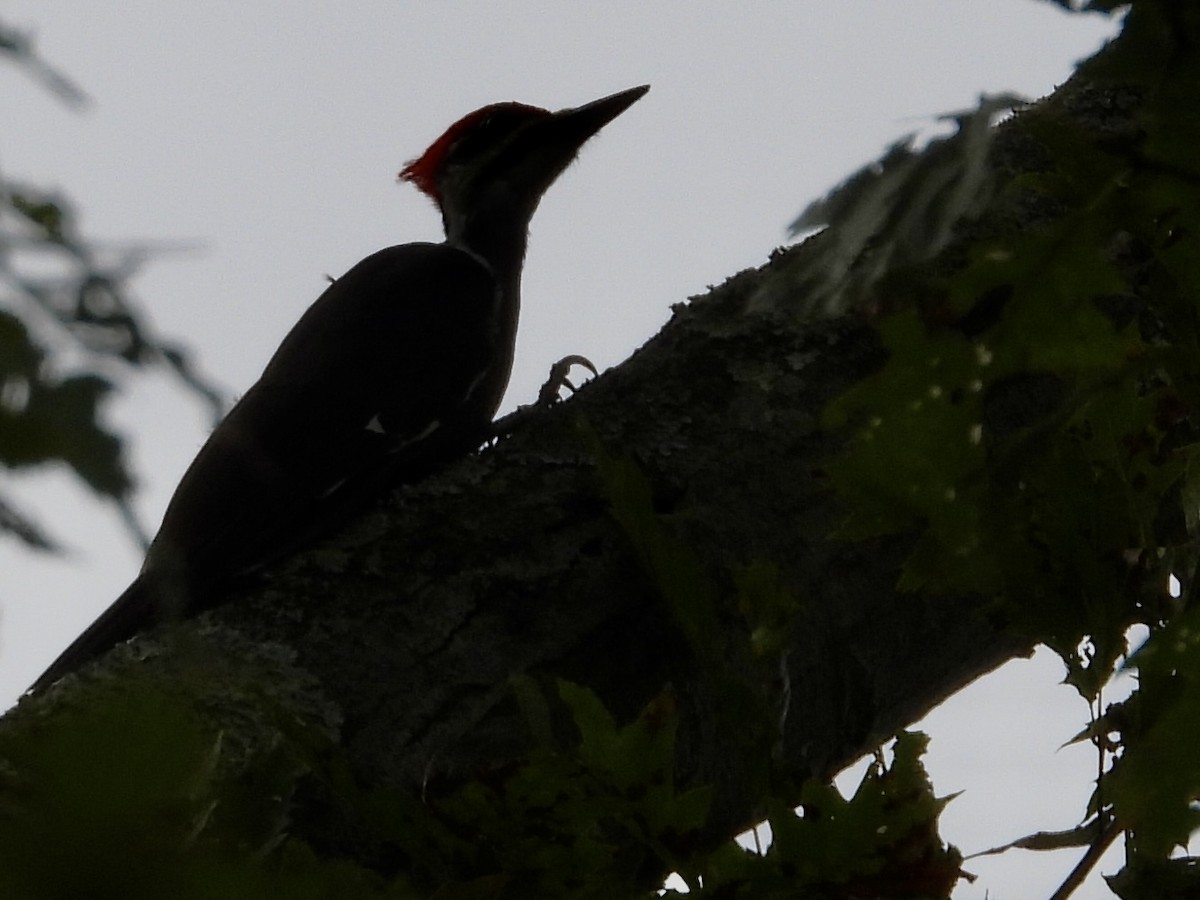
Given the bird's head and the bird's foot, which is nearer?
the bird's foot

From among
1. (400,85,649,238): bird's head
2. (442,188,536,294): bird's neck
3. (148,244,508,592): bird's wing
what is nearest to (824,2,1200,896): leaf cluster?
(148,244,508,592): bird's wing

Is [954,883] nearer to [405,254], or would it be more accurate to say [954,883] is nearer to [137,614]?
[137,614]

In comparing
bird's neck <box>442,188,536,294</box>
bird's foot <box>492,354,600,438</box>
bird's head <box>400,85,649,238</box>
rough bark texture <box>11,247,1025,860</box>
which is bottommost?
rough bark texture <box>11,247,1025,860</box>

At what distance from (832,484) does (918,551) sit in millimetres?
86

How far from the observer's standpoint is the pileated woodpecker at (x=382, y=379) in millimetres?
2602

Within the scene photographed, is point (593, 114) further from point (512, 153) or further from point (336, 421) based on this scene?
point (336, 421)

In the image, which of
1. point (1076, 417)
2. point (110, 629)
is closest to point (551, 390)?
point (110, 629)

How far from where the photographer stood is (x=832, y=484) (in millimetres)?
1108

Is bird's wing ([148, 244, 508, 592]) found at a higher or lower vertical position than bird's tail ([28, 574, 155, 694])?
higher

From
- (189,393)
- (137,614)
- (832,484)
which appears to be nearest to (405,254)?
(137,614)

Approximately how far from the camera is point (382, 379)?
3326 mm

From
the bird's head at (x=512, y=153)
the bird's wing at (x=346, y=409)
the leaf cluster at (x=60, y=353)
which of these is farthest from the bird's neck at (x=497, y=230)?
the leaf cluster at (x=60, y=353)

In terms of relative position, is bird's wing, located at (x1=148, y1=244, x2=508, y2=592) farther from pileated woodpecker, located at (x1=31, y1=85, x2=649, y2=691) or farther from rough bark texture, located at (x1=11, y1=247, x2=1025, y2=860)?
rough bark texture, located at (x1=11, y1=247, x2=1025, y2=860)

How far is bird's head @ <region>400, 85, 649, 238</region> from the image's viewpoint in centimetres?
423
